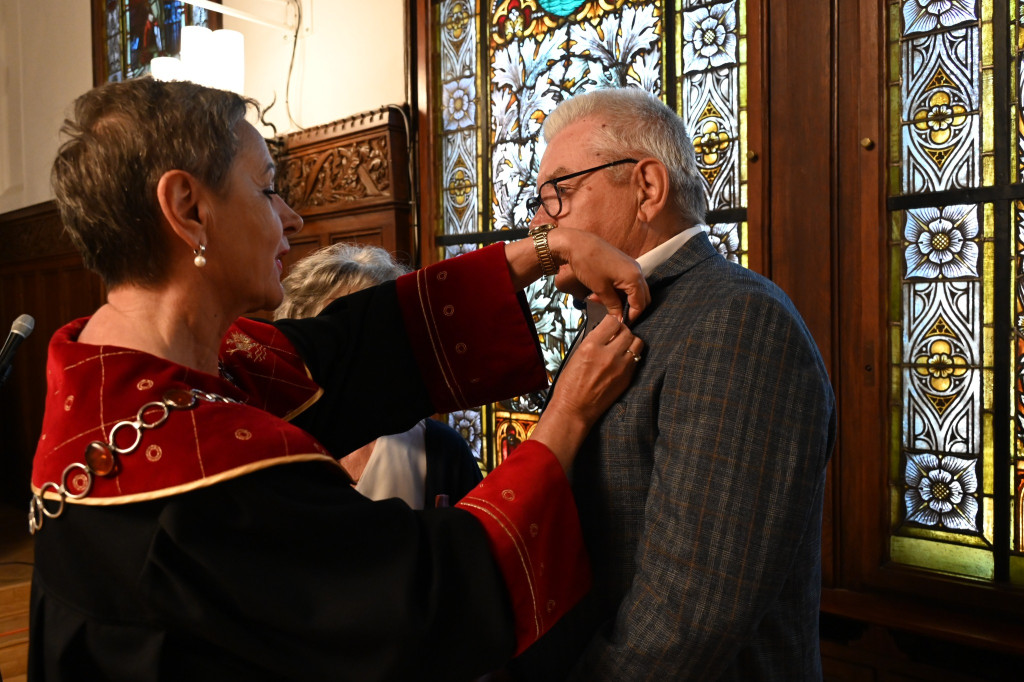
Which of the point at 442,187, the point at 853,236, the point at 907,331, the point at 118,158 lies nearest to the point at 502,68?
the point at 442,187

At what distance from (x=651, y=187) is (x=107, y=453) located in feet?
3.29

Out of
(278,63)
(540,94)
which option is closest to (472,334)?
(540,94)

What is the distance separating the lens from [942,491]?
7.41 ft

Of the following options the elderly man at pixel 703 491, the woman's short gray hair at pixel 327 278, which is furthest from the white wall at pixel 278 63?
the elderly man at pixel 703 491

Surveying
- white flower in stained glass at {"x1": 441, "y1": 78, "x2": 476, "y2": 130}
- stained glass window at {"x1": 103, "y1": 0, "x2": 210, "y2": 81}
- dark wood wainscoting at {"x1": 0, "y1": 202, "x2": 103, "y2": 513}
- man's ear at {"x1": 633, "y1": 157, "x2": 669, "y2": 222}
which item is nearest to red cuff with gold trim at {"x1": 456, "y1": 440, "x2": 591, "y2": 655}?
man's ear at {"x1": 633, "y1": 157, "x2": 669, "y2": 222}

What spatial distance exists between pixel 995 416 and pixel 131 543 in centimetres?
215

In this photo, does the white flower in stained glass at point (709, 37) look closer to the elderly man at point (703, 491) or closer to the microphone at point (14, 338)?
the elderly man at point (703, 491)

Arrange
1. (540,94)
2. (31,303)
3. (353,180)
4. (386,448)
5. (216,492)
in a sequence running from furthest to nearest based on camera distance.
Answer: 1. (31,303)
2. (353,180)
3. (540,94)
4. (386,448)
5. (216,492)

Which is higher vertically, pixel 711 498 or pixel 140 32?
pixel 140 32

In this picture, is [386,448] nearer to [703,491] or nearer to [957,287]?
[703,491]

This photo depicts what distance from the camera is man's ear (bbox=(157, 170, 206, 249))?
1069 millimetres

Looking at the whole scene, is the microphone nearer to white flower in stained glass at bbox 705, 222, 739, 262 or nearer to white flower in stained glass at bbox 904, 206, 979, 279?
white flower in stained glass at bbox 705, 222, 739, 262

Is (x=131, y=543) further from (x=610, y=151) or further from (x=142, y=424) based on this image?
(x=610, y=151)

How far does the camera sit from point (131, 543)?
0.94m
